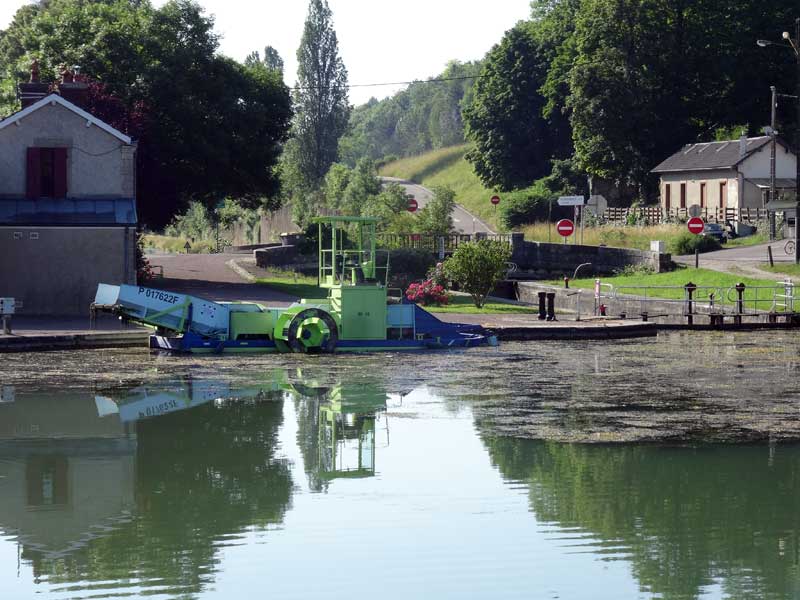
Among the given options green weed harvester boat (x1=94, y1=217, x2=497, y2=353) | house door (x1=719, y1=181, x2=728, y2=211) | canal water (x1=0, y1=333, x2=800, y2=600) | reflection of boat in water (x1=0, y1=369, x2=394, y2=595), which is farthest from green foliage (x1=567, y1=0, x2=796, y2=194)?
reflection of boat in water (x1=0, y1=369, x2=394, y2=595)

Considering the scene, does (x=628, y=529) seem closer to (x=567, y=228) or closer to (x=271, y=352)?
(x=271, y=352)

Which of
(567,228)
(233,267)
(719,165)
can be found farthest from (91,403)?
(719,165)

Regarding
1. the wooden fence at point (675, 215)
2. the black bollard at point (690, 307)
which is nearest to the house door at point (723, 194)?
the wooden fence at point (675, 215)

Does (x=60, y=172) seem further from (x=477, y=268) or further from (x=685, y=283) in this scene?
(x=685, y=283)

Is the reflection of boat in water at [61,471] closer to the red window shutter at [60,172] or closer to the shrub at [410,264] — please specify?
the red window shutter at [60,172]

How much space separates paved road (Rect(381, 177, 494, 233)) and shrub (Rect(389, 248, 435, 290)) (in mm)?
24088

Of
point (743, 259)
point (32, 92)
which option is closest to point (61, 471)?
point (32, 92)

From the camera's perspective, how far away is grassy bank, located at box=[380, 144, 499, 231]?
113 m

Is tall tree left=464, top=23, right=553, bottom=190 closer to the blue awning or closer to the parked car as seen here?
the parked car

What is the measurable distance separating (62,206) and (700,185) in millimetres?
46240

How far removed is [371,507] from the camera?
1506cm

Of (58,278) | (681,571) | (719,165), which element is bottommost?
(681,571)

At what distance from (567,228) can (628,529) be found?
3847 centimetres

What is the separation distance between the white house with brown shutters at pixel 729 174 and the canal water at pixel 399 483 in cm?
4873
